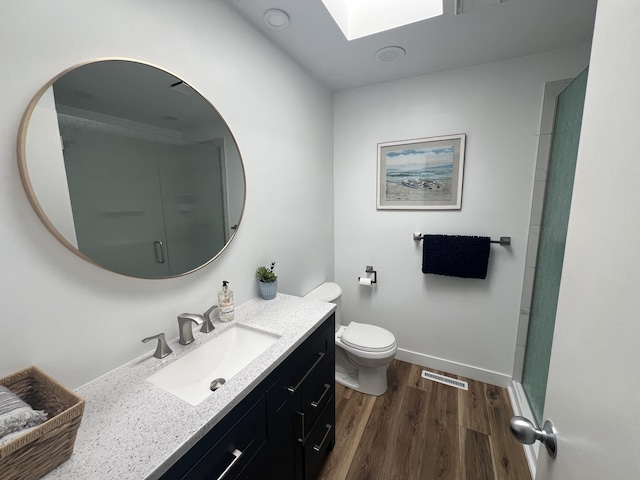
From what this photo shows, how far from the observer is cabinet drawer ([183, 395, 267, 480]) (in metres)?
0.69

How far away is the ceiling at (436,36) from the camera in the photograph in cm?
127

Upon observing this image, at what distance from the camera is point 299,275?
6.38ft

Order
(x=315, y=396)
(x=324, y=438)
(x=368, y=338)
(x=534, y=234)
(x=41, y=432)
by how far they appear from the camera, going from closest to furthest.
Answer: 1. (x=41, y=432)
2. (x=315, y=396)
3. (x=324, y=438)
4. (x=534, y=234)
5. (x=368, y=338)

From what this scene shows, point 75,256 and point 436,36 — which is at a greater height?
point 436,36

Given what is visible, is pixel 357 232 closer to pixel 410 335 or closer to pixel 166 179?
pixel 410 335

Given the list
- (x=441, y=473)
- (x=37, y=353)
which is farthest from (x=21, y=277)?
(x=441, y=473)

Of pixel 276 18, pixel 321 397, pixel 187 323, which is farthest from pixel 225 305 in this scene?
pixel 276 18

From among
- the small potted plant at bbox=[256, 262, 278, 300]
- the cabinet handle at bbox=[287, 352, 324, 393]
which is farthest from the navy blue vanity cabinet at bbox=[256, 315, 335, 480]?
the small potted plant at bbox=[256, 262, 278, 300]

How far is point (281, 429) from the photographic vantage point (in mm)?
1006

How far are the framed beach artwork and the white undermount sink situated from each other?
60.2 inches

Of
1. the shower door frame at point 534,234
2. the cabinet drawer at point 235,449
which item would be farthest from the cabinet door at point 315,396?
the shower door frame at point 534,234

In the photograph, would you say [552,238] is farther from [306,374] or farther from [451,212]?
[306,374]

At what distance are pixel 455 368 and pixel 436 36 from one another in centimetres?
242

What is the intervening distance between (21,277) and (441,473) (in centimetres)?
202
